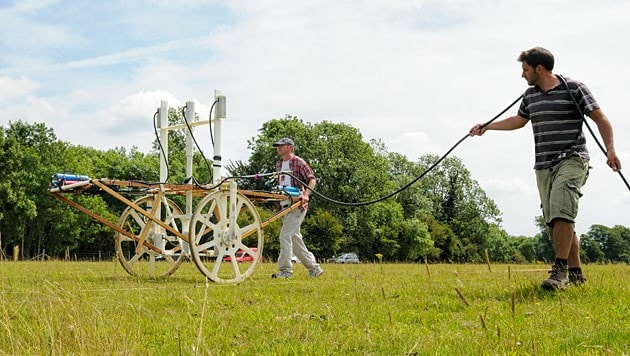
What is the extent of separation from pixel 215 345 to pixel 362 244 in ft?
175

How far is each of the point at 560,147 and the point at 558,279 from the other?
1.17 metres

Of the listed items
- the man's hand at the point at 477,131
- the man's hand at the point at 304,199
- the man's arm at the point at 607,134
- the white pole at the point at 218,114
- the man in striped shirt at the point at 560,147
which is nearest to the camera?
the man's arm at the point at 607,134

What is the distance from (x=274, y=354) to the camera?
3.53 meters

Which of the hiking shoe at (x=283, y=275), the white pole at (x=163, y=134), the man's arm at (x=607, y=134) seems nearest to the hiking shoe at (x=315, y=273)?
the hiking shoe at (x=283, y=275)

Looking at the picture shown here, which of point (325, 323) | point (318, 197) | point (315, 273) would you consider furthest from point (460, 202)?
point (325, 323)

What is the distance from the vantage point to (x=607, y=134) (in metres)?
6.11

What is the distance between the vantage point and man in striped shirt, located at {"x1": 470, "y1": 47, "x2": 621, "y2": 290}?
6152mm

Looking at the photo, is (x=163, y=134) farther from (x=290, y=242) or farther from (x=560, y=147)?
(x=560, y=147)

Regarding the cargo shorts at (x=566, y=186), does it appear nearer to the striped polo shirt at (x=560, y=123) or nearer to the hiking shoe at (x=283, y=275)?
the striped polo shirt at (x=560, y=123)

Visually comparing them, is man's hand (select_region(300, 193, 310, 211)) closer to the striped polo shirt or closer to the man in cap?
the man in cap

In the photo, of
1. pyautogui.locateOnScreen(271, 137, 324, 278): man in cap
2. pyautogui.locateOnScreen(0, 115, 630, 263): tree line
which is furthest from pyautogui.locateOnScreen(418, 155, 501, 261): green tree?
pyautogui.locateOnScreen(271, 137, 324, 278): man in cap

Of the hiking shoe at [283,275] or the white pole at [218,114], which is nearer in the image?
the white pole at [218,114]

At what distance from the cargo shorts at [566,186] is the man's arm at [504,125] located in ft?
2.32

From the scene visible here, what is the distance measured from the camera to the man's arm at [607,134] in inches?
234
